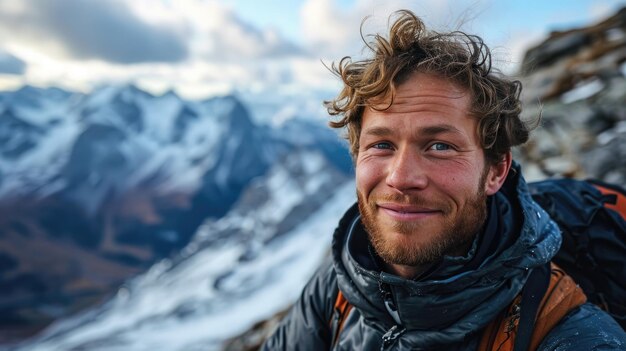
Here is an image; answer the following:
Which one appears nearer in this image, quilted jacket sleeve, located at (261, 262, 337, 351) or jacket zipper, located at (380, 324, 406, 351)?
jacket zipper, located at (380, 324, 406, 351)

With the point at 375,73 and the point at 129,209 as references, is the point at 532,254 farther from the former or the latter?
the point at 129,209

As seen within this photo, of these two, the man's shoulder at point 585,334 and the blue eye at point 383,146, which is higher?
the blue eye at point 383,146

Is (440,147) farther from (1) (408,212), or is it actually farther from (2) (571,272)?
(2) (571,272)

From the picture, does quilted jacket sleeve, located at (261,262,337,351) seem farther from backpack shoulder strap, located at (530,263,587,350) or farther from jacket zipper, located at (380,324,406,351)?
backpack shoulder strap, located at (530,263,587,350)

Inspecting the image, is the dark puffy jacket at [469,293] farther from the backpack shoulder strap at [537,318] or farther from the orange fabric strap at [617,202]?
the orange fabric strap at [617,202]

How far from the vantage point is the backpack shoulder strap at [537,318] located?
2.53m

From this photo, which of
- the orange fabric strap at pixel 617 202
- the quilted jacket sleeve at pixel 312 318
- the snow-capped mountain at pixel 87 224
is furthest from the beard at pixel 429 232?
the snow-capped mountain at pixel 87 224

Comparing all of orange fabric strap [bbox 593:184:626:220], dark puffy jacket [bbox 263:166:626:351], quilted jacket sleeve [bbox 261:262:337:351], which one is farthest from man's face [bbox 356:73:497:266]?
orange fabric strap [bbox 593:184:626:220]

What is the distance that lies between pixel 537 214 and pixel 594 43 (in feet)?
63.6

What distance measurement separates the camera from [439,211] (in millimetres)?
2826

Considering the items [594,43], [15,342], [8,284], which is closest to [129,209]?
[8,284]

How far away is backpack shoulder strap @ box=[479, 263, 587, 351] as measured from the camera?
253cm

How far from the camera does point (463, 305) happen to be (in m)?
2.63

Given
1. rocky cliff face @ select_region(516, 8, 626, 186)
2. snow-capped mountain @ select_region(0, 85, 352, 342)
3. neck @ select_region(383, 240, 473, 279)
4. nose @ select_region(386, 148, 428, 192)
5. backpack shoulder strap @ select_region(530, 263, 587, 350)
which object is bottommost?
backpack shoulder strap @ select_region(530, 263, 587, 350)
